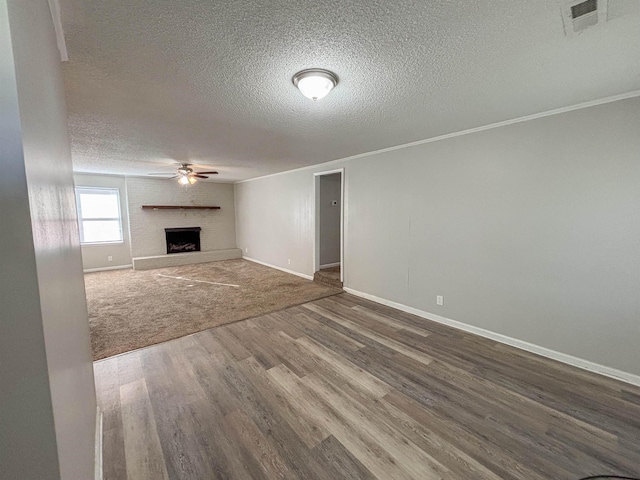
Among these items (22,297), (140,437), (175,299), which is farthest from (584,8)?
(175,299)

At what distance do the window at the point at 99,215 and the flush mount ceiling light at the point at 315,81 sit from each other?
675cm

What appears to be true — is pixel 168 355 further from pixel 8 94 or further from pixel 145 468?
pixel 8 94

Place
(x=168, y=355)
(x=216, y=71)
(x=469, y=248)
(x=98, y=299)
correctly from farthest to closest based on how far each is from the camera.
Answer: (x=98, y=299) → (x=469, y=248) → (x=168, y=355) → (x=216, y=71)

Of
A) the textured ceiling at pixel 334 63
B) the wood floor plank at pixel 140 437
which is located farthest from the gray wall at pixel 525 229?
the wood floor plank at pixel 140 437

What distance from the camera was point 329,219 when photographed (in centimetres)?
604

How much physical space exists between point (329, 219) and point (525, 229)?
389 centimetres

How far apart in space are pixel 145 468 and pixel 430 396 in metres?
1.99

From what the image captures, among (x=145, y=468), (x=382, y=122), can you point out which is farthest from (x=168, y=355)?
(x=382, y=122)

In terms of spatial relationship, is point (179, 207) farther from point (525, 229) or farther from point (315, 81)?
point (525, 229)

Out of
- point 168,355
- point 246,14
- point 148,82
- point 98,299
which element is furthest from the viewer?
point 98,299

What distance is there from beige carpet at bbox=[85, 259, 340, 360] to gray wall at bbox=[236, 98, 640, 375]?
5.81 ft

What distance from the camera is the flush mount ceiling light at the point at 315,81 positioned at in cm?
178

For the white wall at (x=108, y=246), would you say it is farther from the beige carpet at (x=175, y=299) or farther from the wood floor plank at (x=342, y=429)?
the wood floor plank at (x=342, y=429)

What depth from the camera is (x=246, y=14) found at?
128 cm
